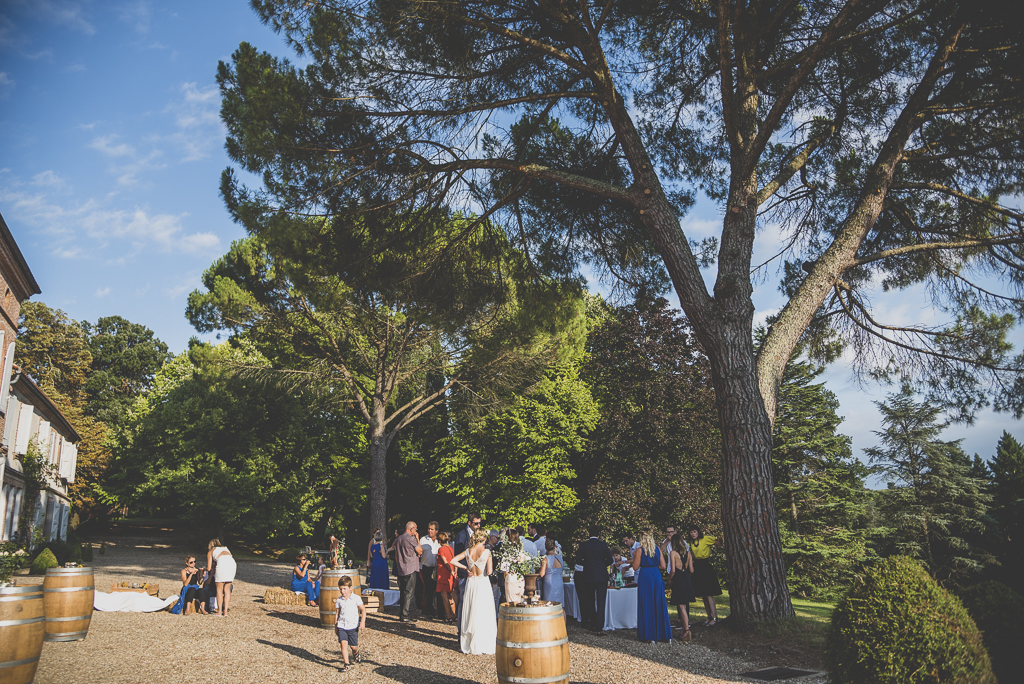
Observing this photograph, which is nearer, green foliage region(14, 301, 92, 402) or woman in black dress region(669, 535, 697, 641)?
woman in black dress region(669, 535, 697, 641)

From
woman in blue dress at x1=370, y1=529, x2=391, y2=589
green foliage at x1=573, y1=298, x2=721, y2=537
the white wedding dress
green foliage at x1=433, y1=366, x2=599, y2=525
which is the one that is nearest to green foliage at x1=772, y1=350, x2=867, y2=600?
green foliage at x1=573, y1=298, x2=721, y2=537

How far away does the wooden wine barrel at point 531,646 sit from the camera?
543 centimetres

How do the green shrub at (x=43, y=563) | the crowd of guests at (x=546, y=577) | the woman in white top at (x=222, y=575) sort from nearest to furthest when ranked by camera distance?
the crowd of guests at (x=546, y=577) → the woman in white top at (x=222, y=575) → the green shrub at (x=43, y=563)

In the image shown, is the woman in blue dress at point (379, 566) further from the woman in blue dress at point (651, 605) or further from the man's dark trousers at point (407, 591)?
the woman in blue dress at point (651, 605)

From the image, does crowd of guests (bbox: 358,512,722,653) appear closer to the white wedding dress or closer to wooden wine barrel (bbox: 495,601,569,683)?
the white wedding dress

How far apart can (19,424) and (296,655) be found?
1750cm

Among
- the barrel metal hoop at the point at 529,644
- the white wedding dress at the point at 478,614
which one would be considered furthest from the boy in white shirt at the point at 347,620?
the barrel metal hoop at the point at 529,644

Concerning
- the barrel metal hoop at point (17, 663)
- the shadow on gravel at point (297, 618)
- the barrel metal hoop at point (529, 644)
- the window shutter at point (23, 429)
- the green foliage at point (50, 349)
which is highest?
the green foliage at point (50, 349)

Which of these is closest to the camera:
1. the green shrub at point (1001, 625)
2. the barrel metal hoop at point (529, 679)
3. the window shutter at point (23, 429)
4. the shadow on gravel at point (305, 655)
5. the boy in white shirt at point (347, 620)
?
the green shrub at point (1001, 625)

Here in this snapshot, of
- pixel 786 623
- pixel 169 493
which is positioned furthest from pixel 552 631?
pixel 169 493

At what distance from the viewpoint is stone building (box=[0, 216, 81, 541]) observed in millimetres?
16891

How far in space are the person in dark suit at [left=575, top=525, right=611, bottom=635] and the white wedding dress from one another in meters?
2.20

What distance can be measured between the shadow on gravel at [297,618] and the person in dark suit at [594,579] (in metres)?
4.51

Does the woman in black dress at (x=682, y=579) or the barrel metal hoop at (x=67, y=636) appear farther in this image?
the woman in black dress at (x=682, y=579)
